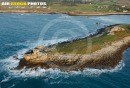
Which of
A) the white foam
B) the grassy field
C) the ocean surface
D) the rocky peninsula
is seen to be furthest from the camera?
the grassy field

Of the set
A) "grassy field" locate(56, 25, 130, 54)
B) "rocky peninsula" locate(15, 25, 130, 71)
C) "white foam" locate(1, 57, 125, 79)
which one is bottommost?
"white foam" locate(1, 57, 125, 79)

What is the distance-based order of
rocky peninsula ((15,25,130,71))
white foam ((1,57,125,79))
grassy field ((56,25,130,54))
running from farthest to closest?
grassy field ((56,25,130,54)) → rocky peninsula ((15,25,130,71)) → white foam ((1,57,125,79))

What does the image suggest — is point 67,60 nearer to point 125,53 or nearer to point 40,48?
point 40,48

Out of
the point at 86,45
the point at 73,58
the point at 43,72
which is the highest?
the point at 86,45

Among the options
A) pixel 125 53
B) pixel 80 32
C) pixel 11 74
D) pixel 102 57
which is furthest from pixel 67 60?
pixel 80 32

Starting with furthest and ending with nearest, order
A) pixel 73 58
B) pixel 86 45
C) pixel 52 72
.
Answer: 1. pixel 86 45
2. pixel 73 58
3. pixel 52 72

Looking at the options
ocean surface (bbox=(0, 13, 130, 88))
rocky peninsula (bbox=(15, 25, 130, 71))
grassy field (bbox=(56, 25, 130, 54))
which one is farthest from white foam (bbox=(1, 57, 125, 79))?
grassy field (bbox=(56, 25, 130, 54))

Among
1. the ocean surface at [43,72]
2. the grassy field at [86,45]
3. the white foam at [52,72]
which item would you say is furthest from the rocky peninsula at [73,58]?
the ocean surface at [43,72]

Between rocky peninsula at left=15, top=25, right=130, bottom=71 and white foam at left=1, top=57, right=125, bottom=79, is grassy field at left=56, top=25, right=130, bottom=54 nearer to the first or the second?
rocky peninsula at left=15, top=25, right=130, bottom=71

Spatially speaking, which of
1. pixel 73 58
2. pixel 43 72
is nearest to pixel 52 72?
pixel 43 72

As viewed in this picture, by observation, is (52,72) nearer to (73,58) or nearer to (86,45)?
(73,58)

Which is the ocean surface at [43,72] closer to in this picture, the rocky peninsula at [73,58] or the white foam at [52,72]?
the white foam at [52,72]
